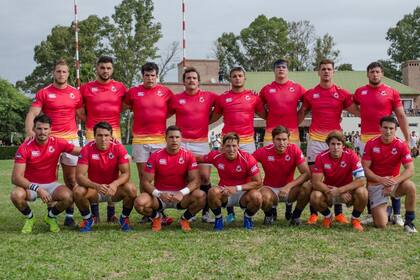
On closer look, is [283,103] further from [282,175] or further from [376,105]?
[376,105]

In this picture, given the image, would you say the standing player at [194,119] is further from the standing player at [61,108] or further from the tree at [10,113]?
the tree at [10,113]

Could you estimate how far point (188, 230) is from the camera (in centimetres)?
621

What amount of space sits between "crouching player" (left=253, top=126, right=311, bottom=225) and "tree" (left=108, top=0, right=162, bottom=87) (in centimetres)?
3803

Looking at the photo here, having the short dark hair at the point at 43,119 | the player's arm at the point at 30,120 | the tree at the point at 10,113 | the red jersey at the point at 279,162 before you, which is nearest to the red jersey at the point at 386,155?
the red jersey at the point at 279,162

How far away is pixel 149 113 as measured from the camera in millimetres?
7004

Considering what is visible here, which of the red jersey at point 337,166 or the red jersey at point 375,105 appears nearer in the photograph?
the red jersey at point 337,166

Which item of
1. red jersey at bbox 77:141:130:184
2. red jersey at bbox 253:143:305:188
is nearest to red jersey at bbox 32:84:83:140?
red jersey at bbox 77:141:130:184

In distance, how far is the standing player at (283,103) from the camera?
7.12 metres

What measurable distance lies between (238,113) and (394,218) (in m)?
2.60

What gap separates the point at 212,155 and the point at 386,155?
2304 millimetres

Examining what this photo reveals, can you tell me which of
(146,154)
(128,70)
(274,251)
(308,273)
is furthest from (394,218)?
(128,70)

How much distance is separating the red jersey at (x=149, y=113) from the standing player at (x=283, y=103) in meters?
1.55

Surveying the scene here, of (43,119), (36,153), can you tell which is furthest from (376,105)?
(36,153)

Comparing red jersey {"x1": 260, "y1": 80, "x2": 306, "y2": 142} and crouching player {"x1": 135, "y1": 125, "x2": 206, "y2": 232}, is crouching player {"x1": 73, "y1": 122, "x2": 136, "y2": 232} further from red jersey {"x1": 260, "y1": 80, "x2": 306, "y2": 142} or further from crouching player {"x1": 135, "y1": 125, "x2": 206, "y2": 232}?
red jersey {"x1": 260, "y1": 80, "x2": 306, "y2": 142}
